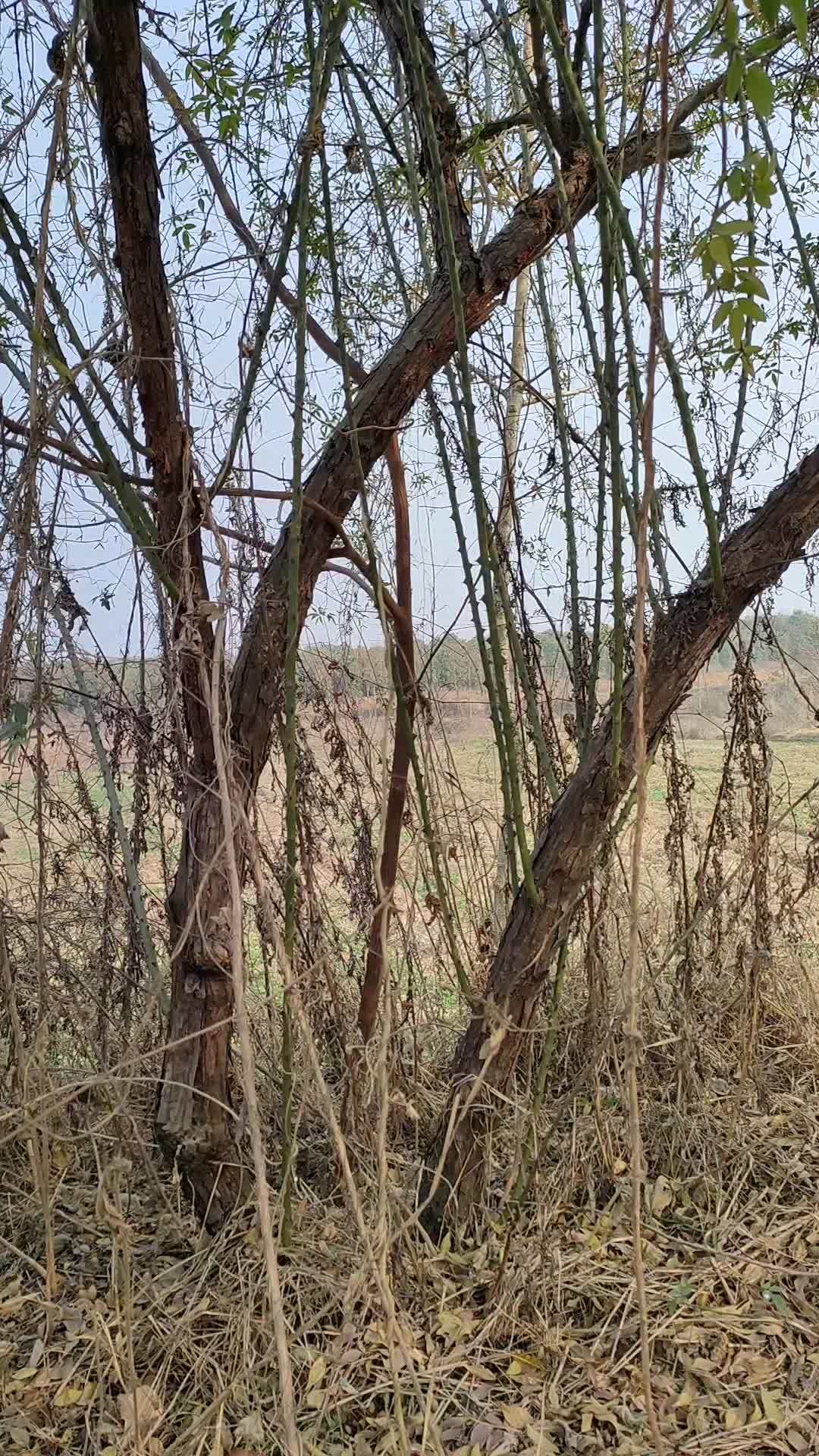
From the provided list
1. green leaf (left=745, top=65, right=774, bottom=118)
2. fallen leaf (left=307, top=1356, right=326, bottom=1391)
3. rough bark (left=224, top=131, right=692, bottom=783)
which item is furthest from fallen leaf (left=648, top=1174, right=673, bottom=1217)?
green leaf (left=745, top=65, right=774, bottom=118)

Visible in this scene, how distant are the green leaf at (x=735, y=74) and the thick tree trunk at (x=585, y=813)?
2.72 ft

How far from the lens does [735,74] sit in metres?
0.58

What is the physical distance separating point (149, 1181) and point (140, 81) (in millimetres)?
1618

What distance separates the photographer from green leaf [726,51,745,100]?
0.57 metres

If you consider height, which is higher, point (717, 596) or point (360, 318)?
point (360, 318)

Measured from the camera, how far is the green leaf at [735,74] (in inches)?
22.4

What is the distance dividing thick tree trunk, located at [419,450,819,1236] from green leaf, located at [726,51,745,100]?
32.6 inches

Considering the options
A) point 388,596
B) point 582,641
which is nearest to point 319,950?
A: point 388,596

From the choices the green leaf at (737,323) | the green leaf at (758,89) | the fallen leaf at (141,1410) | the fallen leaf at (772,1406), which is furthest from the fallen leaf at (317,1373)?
the green leaf at (758,89)

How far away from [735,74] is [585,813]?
3.18 feet

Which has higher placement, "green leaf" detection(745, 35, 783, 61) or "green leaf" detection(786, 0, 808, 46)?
"green leaf" detection(745, 35, 783, 61)

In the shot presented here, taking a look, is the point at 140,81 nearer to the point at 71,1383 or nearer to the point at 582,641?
the point at 582,641

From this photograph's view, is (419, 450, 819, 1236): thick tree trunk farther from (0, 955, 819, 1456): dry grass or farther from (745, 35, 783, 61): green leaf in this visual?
(745, 35, 783, 61): green leaf

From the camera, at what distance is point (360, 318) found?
5.66 ft
